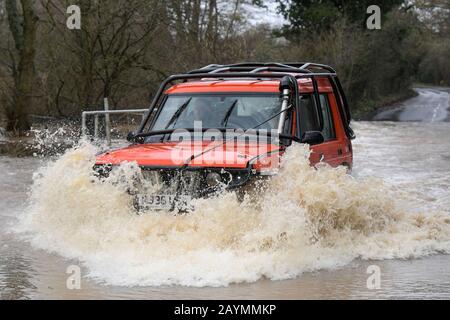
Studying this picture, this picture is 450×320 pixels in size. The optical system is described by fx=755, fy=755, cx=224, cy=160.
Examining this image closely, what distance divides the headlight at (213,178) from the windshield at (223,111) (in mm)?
1233

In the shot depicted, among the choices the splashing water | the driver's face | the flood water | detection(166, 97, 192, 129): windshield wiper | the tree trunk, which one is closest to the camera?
the flood water

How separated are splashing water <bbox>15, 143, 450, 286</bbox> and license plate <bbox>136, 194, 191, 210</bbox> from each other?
3.7 inches

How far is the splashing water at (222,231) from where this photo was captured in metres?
7.18

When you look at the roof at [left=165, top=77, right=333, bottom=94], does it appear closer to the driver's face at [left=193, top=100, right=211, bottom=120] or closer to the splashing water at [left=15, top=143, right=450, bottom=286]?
the driver's face at [left=193, top=100, right=211, bottom=120]

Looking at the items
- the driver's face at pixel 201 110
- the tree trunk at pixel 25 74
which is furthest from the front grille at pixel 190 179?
the tree trunk at pixel 25 74

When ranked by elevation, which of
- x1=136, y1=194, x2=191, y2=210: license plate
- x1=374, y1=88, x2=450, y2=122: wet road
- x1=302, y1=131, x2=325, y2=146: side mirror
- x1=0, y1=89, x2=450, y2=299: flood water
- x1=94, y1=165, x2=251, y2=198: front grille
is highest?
x1=302, y1=131, x2=325, y2=146: side mirror

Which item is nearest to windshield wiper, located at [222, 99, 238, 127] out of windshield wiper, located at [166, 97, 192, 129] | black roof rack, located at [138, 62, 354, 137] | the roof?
the roof

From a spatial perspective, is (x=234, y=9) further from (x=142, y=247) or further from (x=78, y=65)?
(x=142, y=247)

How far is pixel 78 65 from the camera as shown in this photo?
23625 mm

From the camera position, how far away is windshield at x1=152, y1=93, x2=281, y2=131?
8727 mm

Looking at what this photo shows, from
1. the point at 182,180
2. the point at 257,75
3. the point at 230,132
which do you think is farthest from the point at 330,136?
the point at 182,180

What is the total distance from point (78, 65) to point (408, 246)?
1665 cm

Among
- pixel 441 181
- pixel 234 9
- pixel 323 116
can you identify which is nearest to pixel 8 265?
pixel 323 116

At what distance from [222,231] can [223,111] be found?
6.10ft
